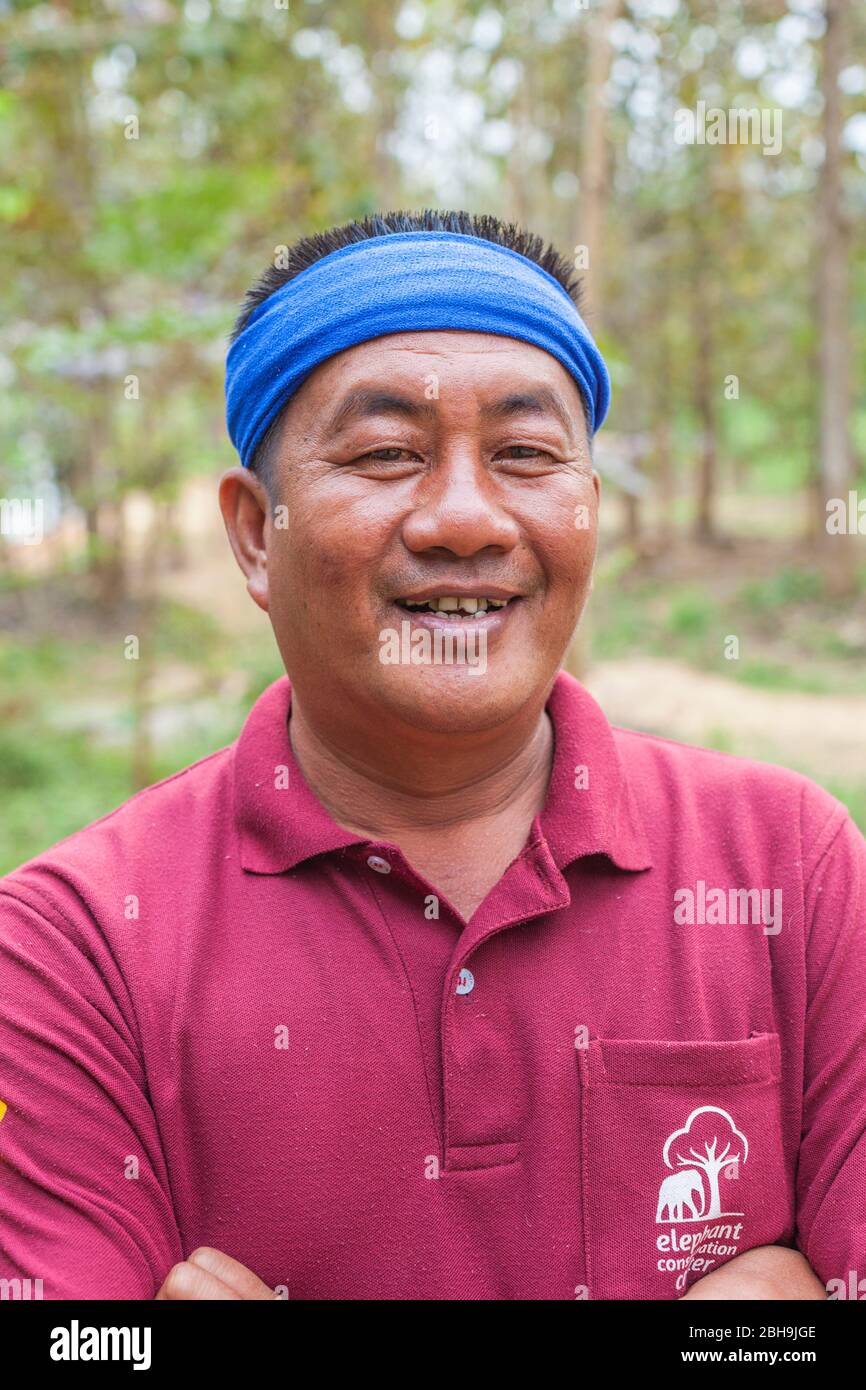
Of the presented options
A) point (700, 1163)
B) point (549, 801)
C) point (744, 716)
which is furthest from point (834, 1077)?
point (744, 716)

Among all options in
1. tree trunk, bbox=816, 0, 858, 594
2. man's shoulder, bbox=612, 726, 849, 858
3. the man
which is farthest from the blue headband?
tree trunk, bbox=816, 0, 858, 594

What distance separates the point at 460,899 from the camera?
1897 millimetres

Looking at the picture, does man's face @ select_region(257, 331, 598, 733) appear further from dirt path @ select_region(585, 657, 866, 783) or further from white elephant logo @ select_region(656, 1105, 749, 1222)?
dirt path @ select_region(585, 657, 866, 783)

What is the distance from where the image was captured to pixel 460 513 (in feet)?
5.56

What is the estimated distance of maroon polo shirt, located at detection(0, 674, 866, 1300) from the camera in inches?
65.3

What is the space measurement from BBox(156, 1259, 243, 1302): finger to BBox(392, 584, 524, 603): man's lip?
91 centimetres

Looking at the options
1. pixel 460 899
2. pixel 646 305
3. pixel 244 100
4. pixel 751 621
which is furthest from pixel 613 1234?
pixel 646 305

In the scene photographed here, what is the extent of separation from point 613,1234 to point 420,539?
97 cm

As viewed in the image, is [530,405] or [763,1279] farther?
[530,405]

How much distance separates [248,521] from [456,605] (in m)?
0.46

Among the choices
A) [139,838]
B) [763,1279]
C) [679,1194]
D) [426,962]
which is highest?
[139,838]

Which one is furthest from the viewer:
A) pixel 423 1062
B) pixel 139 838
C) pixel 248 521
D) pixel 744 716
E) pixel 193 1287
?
pixel 744 716

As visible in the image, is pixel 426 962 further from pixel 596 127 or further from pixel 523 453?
pixel 596 127

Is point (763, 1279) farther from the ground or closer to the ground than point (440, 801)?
closer to the ground
